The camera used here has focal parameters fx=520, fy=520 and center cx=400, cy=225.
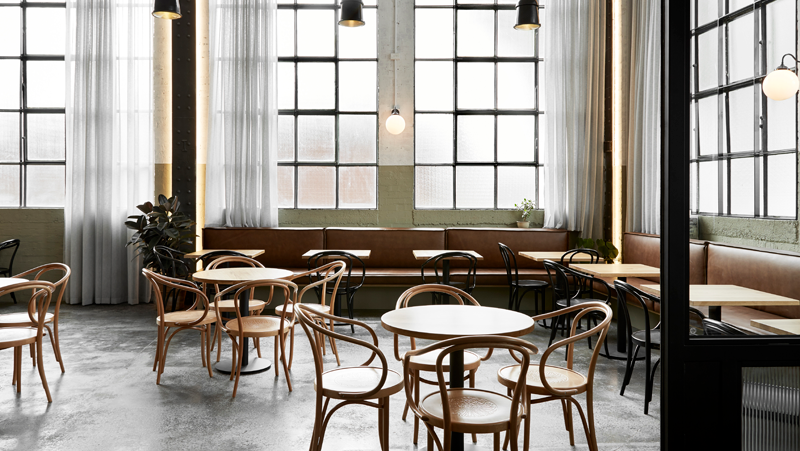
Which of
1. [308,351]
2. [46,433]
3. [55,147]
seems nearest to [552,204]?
[308,351]

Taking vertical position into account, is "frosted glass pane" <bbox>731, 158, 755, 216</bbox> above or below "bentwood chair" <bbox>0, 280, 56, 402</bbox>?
above

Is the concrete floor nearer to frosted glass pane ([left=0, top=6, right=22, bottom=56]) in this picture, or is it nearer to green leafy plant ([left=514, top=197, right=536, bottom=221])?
green leafy plant ([left=514, top=197, right=536, bottom=221])

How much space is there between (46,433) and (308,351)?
80.8 inches

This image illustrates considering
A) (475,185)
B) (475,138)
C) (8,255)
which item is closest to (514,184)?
(475,185)

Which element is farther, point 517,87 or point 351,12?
point 517,87

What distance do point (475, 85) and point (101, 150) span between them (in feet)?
16.6

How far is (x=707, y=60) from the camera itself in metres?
1.81

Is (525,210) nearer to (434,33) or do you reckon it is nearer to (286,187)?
(434,33)

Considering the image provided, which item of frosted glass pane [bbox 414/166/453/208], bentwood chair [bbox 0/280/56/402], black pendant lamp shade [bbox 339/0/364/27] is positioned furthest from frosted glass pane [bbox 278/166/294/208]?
bentwood chair [bbox 0/280/56/402]

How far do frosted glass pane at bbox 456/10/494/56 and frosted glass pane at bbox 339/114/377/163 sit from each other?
1629 millimetres

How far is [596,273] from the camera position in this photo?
4.54 meters

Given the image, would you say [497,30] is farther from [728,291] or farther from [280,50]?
[728,291]

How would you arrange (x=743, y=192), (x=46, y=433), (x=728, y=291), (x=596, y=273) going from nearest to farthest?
(x=743, y=192) < (x=728, y=291) < (x=46, y=433) < (x=596, y=273)

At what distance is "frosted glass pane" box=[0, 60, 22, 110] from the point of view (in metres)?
Result: 7.16
